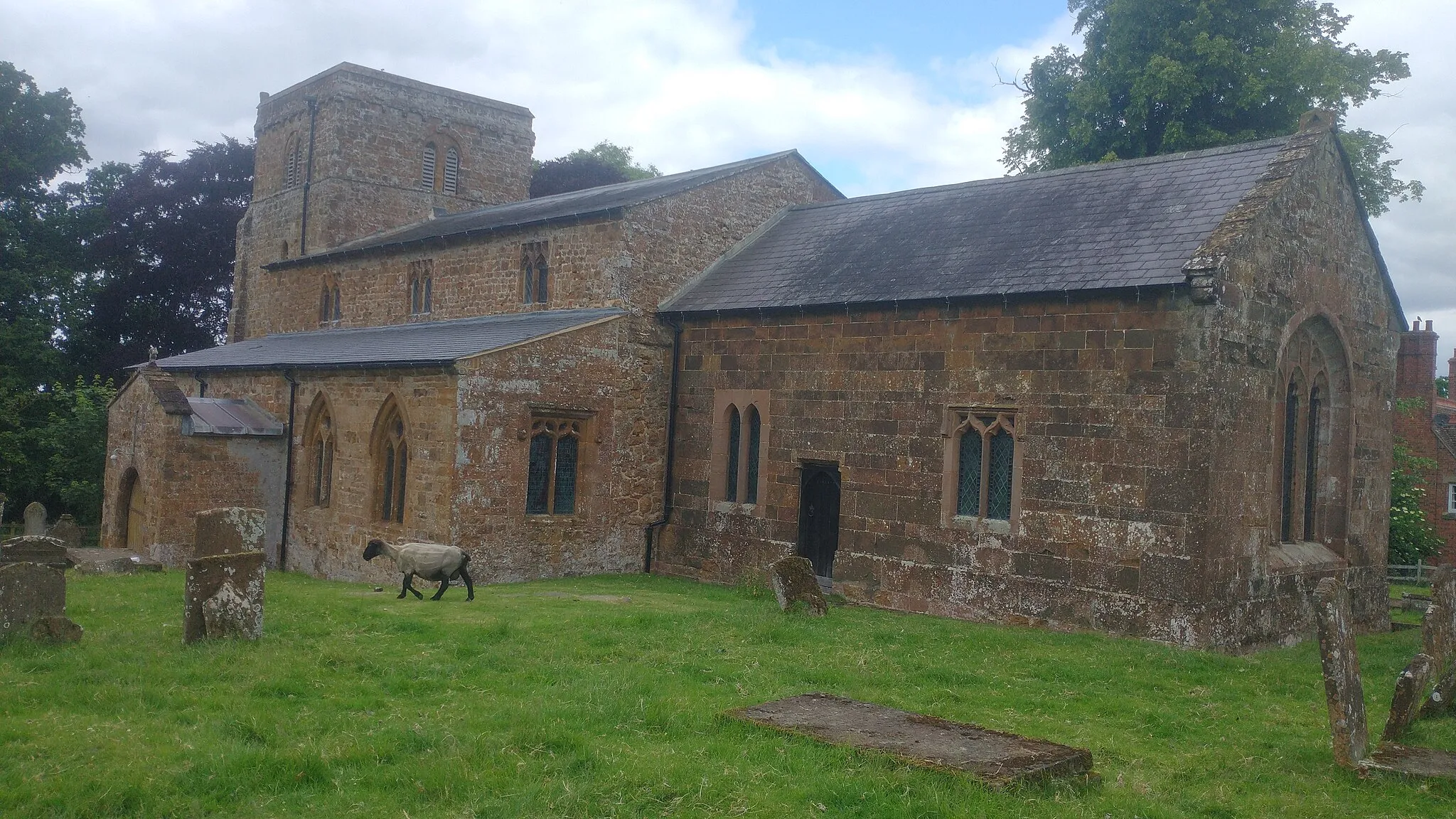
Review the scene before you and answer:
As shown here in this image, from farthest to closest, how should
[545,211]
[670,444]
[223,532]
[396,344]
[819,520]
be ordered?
[545,211] → [396,344] → [670,444] → [819,520] → [223,532]

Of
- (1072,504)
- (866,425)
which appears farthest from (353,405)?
(1072,504)

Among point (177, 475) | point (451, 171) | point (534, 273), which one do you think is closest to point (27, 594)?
point (177, 475)

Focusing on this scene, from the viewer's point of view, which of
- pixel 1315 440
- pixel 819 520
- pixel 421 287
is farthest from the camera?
pixel 421 287

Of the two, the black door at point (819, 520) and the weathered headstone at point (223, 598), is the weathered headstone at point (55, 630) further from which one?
the black door at point (819, 520)

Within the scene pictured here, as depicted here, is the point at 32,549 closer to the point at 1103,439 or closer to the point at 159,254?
the point at 1103,439

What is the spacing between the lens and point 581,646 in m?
11.7

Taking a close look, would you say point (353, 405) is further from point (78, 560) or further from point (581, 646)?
Result: point (581, 646)

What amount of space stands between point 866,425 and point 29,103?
106ft

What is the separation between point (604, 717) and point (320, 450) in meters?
15.4

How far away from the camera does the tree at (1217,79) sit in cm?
2583

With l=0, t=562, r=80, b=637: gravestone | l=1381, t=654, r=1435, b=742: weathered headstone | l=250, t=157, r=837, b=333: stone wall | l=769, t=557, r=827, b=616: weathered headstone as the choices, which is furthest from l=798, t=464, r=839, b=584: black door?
l=0, t=562, r=80, b=637: gravestone

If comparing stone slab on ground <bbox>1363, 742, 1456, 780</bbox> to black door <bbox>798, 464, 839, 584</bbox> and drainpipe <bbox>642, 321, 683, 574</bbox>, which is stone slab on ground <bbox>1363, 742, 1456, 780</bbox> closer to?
black door <bbox>798, 464, 839, 584</bbox>

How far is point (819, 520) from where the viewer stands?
1923 cm

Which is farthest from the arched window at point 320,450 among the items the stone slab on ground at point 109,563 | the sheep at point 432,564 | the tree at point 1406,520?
the tree at point 1406,520
